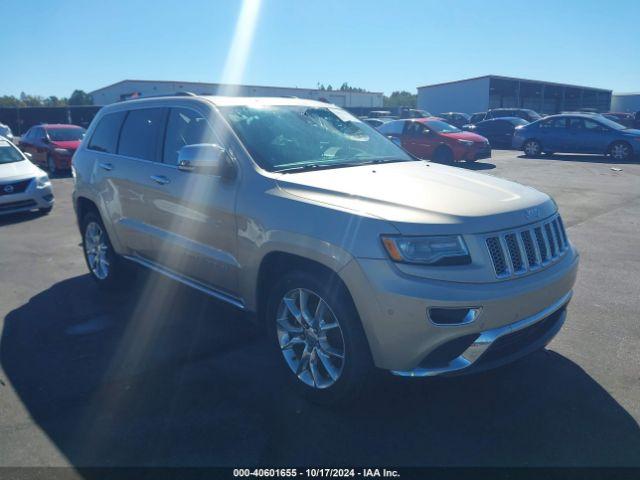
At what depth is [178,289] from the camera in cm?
564

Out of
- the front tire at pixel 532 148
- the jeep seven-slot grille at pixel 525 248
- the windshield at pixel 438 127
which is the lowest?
the front tire at pixel 532 148

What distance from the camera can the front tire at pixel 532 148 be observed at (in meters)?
20.0

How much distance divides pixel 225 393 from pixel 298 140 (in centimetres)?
195

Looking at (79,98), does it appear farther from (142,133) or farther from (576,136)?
(142,133)

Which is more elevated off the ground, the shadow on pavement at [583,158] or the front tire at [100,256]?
the front tire at [100,256]

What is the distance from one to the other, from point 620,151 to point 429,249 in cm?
1792

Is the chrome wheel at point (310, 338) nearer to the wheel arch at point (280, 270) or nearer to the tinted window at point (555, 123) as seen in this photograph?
the wheel arch at point (280, 270)

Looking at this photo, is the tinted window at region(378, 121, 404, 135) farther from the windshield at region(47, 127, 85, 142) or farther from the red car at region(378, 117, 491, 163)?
the windshield at region(47, 127, 85, 142)

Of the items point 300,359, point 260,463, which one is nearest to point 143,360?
point 300,359

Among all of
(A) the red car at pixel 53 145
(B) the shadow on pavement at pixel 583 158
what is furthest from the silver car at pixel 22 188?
(B) the shadow on pavement at pixel 583 158

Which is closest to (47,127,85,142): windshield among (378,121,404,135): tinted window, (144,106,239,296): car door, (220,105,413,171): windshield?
(378,121,404,135): tinted window

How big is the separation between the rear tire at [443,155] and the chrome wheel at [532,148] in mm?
4703

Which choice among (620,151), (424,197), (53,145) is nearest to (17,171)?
(53,145)

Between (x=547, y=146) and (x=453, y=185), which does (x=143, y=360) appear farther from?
(x=547, y=146)
